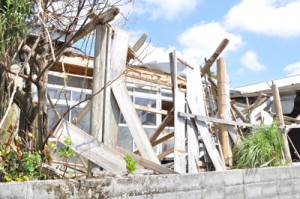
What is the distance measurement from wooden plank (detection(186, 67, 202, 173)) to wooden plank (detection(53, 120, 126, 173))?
3.83ft

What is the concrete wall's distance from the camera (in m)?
3.12

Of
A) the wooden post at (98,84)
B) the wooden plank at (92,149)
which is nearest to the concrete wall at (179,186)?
the wooden plank at (92,149)

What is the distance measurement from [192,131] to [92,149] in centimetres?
172

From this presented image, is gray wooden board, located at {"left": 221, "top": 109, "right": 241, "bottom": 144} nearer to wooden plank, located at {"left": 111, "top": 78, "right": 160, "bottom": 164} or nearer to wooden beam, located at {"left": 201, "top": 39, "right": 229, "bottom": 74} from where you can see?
wooden beam, located at {"left": 201, "top": 39, "right": 229, "bottom": 74}

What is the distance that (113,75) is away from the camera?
178 inches

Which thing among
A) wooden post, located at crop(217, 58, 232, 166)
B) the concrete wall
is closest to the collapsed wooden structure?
wooden post, located at crop(217, 58, 232, 166)

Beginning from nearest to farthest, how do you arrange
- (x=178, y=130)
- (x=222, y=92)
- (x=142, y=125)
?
(x=142, y=125) → (x=178, y=130) → (x=222, y=92)

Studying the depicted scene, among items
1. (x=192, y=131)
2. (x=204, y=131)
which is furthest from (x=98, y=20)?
(x=204, y=131)

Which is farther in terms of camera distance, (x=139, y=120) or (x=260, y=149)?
(x=260, y=149)

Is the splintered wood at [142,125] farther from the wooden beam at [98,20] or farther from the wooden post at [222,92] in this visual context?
the wooden beam at [98,20]

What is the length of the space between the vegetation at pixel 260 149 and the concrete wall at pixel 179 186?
0.20 meters

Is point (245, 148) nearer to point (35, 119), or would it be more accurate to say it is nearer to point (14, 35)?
point (35, 119)

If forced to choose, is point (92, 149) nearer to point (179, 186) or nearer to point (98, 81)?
point (98, 81)

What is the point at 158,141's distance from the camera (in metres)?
6.31
